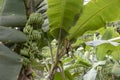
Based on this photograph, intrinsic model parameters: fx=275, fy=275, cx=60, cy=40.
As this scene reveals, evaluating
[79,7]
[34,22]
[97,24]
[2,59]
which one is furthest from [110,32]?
[2,59]

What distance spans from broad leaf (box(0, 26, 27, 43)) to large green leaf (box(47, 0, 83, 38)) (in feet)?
0.82

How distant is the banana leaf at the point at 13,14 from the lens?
1283mm

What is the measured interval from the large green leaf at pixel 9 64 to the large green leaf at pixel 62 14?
32cm

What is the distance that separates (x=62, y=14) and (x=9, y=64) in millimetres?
413

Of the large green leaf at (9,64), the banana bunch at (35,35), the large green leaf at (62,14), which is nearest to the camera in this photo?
the large green leaf at (9,64)

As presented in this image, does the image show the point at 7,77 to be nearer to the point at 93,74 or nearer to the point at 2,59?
the point at 2,59

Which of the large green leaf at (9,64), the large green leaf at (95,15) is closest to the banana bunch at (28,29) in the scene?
the large green leaf at (9,64)

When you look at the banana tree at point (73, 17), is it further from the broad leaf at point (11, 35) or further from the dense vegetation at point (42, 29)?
the broad leaf at point (11, 35)

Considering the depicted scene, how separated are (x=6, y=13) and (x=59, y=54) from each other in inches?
14.0

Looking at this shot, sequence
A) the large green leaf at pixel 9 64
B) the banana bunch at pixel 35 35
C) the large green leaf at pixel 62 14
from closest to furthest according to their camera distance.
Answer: the large green leaf at pixel 9 64 → the banana bunch at pixel 35 35 → the large green leaf at pixel 62 14

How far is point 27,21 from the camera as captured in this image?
131 cm

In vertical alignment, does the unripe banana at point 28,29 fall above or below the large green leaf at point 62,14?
below

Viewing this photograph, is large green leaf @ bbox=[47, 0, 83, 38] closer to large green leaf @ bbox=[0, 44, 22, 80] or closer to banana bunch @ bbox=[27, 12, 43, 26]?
banana bunch @ bbox=[27, 12, 43, 26]

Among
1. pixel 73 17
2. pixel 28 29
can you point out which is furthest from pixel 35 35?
pixel 73 17
